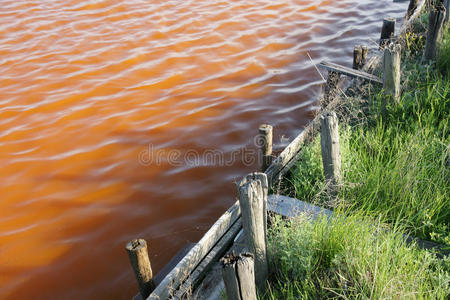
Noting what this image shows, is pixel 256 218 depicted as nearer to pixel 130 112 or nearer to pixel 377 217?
pixel 377 217

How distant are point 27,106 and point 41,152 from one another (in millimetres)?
1587

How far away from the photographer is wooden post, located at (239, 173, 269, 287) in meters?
3.12

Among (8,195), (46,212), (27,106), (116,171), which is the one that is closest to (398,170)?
(116,171)

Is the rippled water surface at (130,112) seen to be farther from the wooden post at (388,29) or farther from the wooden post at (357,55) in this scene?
the wooden post at (388,29)

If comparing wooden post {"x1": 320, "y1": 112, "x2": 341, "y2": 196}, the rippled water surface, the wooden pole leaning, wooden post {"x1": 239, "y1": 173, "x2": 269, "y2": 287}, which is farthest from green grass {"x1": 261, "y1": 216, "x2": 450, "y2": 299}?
the wooden pole leaning

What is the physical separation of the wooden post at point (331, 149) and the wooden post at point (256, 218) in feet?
3.78

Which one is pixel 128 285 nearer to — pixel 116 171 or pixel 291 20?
pixel 116 171

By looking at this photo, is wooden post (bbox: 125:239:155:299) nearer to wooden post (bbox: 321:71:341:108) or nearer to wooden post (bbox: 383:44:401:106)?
wooden post (bbox: 383:44:401:106)

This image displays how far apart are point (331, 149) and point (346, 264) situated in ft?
4.05

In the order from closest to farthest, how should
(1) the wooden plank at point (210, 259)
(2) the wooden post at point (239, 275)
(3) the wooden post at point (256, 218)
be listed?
(2) the wooden post at point (239, 275) → (3) the wooden post at point (256, 218) → (1) the wooden plank at point (210, 259)

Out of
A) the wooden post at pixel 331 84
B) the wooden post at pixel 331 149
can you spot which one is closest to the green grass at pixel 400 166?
the wooden post at pixel 331 149

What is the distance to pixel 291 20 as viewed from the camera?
11.1 metres

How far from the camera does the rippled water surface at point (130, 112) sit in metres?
5.20

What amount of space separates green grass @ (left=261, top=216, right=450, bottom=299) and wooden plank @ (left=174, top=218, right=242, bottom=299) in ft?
1.72
